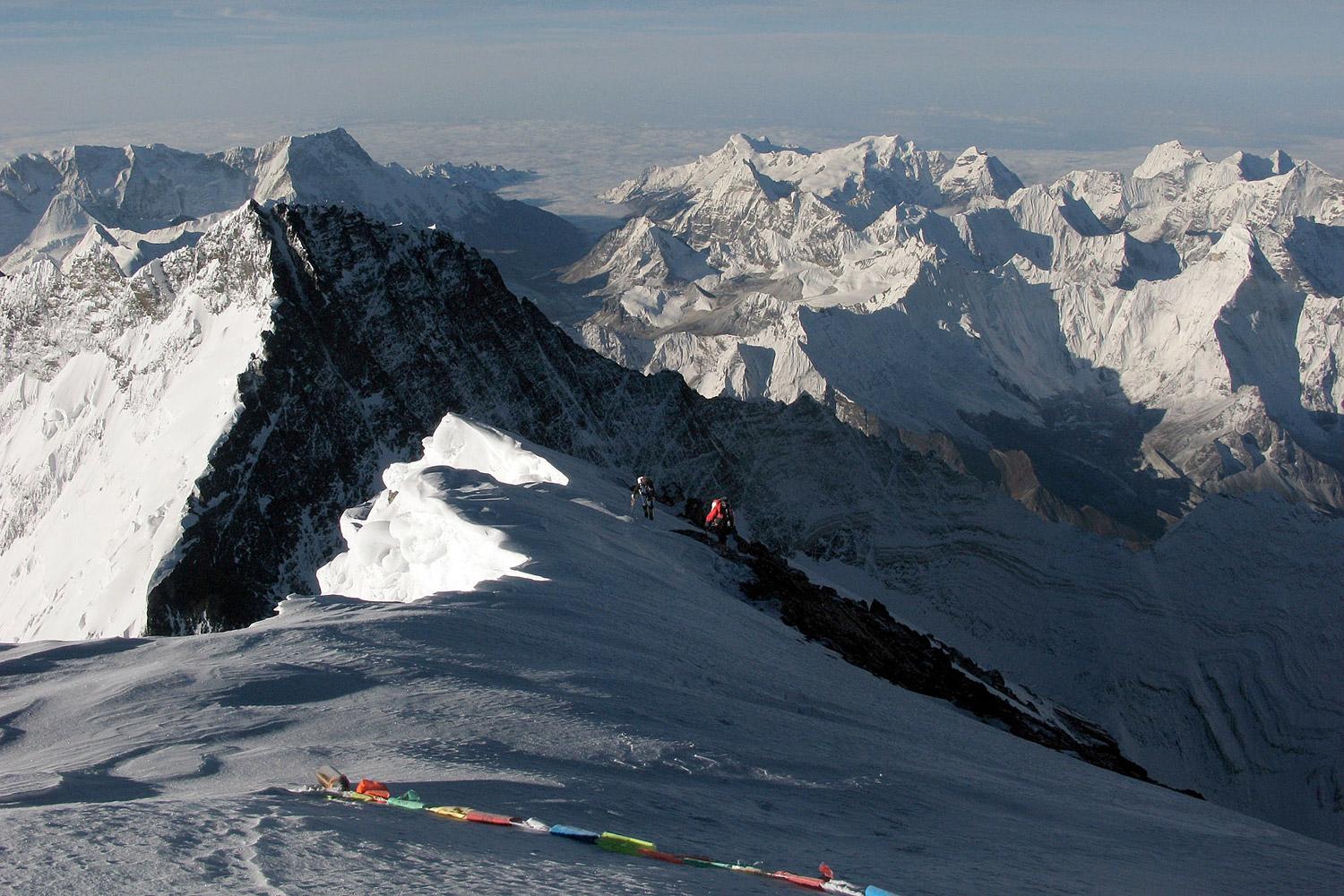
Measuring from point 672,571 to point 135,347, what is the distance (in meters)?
86.4

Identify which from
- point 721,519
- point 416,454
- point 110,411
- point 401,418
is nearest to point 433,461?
point 721,519

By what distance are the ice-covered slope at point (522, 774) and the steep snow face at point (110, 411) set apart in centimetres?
5724

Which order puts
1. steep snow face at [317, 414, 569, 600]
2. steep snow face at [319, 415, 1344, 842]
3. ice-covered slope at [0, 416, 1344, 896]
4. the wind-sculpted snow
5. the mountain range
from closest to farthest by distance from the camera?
ice-covered slope at [0, 416, 1344, 896], steep snow face at [317, 414, 569, 600], steep snow face at [319, 415, 1344, 842], the wind-sculpted snow, the mountain range

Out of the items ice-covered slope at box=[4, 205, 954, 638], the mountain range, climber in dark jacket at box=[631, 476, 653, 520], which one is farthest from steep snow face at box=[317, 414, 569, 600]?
ice-covered slope at box=[4, 205, 954, 638]

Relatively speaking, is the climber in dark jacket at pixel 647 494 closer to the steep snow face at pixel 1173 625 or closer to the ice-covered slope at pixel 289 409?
the steep snow face at pixel 1173 625

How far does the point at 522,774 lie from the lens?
13242 millimetres

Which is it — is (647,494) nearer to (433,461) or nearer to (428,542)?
(428,542)

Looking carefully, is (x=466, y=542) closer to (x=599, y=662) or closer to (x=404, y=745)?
(x=599, y=662)

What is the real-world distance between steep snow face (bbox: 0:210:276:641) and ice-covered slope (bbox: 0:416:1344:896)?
188 feet

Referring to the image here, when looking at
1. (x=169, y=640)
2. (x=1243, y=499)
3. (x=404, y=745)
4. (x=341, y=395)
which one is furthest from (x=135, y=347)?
(x=1243, y=499)

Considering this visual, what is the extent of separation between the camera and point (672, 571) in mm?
33656

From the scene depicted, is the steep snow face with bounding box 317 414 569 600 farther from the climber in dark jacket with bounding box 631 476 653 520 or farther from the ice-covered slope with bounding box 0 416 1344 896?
the climber in dark jacket with bounding box 631 476 653 520

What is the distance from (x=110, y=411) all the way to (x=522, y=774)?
323ft

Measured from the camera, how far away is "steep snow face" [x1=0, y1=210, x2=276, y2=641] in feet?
249
